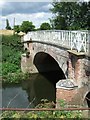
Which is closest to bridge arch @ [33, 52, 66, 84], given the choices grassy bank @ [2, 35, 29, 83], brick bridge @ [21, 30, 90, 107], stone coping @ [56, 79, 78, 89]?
grassy bank @ [2, 35, 29, 83]

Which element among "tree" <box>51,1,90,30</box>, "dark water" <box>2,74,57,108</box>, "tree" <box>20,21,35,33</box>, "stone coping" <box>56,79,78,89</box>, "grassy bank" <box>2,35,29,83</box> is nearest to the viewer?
"stone coping" <box>56,79,78,89</box>

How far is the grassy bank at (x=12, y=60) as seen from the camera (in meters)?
20.7

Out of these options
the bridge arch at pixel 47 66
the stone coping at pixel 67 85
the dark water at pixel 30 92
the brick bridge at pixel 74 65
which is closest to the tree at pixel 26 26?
the bridge arch at pixel 47 66

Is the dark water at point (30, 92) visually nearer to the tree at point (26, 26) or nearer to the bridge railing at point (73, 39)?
the bridge railing at point (73, 39)

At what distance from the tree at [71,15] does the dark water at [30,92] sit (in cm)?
639

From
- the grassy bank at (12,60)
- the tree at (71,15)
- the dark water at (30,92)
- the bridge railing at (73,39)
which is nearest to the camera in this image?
the bridge railing at (73,39)

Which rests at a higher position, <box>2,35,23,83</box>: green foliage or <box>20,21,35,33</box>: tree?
<box>20,21,35,33</box>: tree

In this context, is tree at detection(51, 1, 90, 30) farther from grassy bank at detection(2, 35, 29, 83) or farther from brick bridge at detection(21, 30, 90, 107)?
brick bridge at detection(21, 30, 90, 107)

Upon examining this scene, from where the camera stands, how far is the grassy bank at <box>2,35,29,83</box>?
67.9 ft

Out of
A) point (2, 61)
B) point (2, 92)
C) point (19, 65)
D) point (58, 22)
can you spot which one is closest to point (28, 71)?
point (19, 65)

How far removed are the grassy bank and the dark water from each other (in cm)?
92

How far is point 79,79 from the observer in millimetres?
10281

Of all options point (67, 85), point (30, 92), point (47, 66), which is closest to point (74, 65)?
point (67, 85)

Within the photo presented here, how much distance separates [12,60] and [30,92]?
6.70 meters
